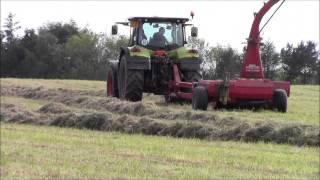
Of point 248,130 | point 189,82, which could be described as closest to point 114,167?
point 248,130

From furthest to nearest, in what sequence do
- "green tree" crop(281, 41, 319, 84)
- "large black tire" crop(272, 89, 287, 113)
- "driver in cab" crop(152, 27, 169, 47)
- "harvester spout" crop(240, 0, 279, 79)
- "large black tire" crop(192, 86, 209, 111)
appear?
"green tree" crop(281, 41, 319, 84), "driver in cab" crop(152, 27, 169, 47), "harvester spout" crop(240, 0, 279, 79), "large black tire" crop(272, 89, 287, 113), "large black tire" crop(192, 86, 209, 111)

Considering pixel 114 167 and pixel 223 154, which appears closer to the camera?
pixel 114 167

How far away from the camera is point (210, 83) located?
1387cm

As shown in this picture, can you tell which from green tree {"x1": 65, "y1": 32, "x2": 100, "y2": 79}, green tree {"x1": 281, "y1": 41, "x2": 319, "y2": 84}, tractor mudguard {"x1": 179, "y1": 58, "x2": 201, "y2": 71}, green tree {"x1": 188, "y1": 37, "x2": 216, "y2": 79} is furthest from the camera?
green tree {"x1": 65, "y1": 32, "x2": 100, "y2": 79}

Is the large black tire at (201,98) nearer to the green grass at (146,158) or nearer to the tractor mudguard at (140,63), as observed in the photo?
the tractor mudguard at (140,63)

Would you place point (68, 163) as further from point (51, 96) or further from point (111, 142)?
point (51, 96)

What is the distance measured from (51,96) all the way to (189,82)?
22.1ft

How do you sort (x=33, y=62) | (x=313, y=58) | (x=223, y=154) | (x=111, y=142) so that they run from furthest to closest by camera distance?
(x=33, y=62), (x=313, y=58), (x=111, y=142), (x=223, y=154)

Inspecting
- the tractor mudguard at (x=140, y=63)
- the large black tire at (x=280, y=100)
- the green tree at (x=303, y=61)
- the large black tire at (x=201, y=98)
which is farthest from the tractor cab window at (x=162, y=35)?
the green tree at (x=303, y=61)

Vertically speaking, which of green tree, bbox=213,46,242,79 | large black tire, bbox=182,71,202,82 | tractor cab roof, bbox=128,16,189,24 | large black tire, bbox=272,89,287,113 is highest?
tractor cab roof, bbox=128,16,189,24

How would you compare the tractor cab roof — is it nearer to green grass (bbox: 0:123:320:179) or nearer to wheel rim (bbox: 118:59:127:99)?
wheel rim (bbox: 118:59:127:99)

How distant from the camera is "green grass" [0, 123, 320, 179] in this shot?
23.5 feet

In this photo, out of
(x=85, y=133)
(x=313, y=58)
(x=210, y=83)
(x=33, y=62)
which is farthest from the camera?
(x=33, y=62)

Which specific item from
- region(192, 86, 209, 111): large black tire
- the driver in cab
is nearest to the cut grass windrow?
region(192, 86, 209, 111): large black tire
